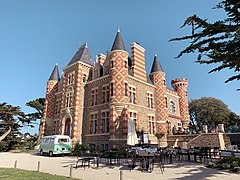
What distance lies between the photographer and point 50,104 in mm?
27891

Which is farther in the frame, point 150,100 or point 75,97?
point 150,100

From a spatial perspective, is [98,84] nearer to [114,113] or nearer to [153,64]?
[114,113]

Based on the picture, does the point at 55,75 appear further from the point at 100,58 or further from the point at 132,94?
the point at 132,94

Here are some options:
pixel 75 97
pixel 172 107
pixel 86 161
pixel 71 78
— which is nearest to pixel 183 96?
pixel 172 107

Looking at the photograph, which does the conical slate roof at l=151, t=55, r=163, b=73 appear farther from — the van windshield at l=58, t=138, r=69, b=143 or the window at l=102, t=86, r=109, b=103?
the van windshield at l=58, t=138, r=69, b=143

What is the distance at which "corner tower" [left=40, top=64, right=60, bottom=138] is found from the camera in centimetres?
2661

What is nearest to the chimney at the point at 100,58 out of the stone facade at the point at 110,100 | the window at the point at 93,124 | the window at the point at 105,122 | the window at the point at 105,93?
the stone facade at the point at 110,100

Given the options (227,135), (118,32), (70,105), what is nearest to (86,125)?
(70,105)

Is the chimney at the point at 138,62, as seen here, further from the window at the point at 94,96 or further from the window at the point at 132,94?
the window at the point at 94,96

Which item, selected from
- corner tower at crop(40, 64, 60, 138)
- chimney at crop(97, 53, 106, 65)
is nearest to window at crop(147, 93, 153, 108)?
chimney at crop(97, 53, 106, 65)

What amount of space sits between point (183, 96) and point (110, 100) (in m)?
18.0

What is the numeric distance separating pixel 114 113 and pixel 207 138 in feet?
33.7

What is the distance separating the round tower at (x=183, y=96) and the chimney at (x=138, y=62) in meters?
11.6

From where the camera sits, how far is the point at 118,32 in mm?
22250
